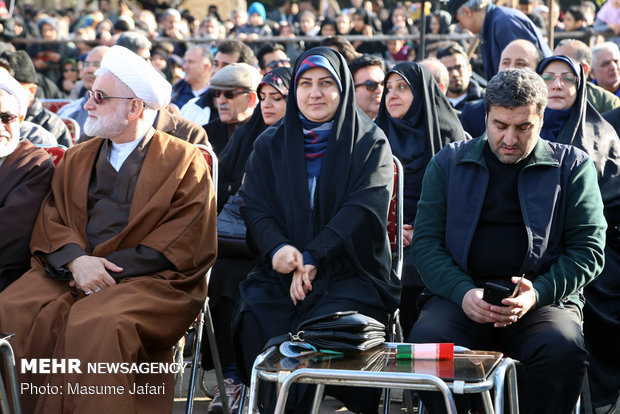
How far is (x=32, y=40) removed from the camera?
13211 millimetres

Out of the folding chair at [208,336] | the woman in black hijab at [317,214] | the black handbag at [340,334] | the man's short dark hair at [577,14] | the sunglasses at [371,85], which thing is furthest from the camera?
the man's short dark hair at [577,14]

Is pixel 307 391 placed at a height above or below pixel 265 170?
below

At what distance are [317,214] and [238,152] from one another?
141cm

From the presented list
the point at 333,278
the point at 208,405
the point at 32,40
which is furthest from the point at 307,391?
the point at 32,40

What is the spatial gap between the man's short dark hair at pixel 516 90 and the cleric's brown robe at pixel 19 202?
85.3 inches

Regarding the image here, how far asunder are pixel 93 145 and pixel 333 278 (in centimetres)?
136

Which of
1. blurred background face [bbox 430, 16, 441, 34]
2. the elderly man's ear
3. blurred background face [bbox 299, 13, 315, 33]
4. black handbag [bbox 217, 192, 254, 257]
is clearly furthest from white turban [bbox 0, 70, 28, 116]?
blurred background face [bbox 299, 13, 315, 33]

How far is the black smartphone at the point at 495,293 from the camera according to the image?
3.29 m

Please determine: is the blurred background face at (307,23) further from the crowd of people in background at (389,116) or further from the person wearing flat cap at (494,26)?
the person wearing flat cap at (494,26)

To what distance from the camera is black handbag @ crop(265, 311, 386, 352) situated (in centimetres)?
301

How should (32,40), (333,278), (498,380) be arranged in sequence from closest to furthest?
1. (498,380)
2. (333,278)
3. (32,40)

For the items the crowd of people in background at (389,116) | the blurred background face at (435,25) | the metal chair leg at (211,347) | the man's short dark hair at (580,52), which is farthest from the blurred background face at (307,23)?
the metal chair leg at (211,347)

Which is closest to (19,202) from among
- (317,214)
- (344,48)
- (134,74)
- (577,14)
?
(134,74)

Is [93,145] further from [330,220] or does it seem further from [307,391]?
[307,391]
